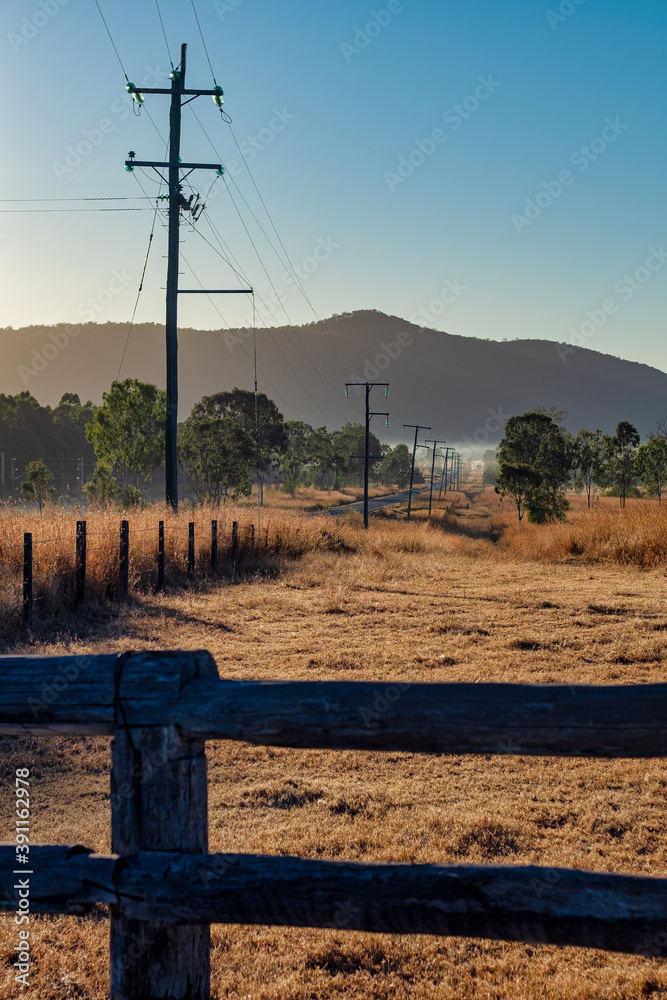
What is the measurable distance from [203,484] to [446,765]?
148 ft

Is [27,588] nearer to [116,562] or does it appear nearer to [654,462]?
[116,562]

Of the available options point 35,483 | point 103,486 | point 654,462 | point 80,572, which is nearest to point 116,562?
point 80,572

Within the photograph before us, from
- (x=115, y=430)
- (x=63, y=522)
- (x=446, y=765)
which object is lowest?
(x=446, y=765)

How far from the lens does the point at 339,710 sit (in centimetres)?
199

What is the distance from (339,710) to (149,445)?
121ft

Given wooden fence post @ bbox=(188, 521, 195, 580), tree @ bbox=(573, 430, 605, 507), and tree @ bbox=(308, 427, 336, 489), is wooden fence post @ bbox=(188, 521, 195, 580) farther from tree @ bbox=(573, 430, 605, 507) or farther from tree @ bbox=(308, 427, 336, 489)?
tree @ bbox=(308, 427, 336, 489)

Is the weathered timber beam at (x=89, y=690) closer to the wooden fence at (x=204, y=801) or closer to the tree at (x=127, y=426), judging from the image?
the wooden fence at (x=204, y=801)

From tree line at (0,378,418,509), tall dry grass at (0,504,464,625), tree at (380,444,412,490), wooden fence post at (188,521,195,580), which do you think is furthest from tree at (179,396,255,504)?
tree at (380,444,412,490)

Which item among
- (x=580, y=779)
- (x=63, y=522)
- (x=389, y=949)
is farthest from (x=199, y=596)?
(x=389, y=949)

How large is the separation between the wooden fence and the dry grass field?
1236 millimetres

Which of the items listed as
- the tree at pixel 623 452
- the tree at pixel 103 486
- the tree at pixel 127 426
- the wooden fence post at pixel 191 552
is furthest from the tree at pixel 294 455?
the wooden fence post at pixel 191 552

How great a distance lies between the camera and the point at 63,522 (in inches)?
483

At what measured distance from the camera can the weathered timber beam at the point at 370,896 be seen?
1.80 metres

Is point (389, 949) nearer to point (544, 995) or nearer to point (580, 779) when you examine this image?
point (544, 995)
